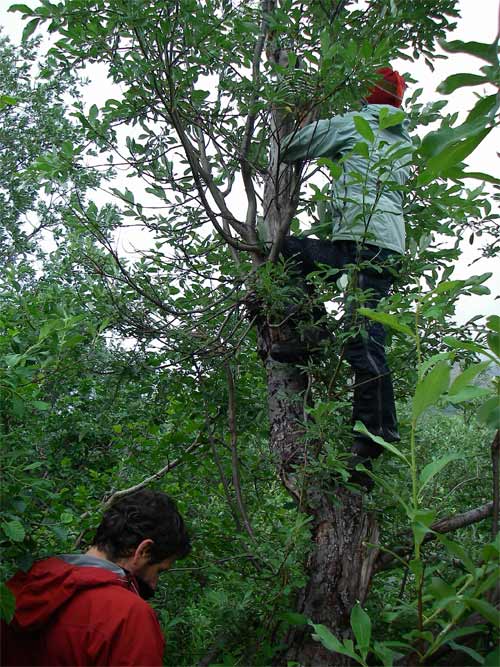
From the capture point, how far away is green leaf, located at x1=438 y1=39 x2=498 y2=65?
830mm

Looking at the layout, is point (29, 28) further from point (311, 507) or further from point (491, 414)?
point (491, 414)

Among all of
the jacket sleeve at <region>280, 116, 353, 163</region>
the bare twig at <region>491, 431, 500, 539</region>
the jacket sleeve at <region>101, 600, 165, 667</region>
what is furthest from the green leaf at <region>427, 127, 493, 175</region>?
the jacket sleeve at <region>280, 116, 353, 163</region>

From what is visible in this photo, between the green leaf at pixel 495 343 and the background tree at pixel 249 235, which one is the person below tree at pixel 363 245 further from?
the green leaf at pixel 495 343

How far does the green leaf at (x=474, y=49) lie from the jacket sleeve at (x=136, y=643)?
158 cm

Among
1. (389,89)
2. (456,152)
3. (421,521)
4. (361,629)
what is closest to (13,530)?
(361,629)

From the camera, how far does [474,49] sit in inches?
33.0

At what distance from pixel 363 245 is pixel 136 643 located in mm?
1555

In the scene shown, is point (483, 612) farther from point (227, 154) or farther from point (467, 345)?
point (227, 154)

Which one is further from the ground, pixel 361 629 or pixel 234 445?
pixel 234 445

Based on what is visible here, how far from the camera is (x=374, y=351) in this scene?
286 centimetres

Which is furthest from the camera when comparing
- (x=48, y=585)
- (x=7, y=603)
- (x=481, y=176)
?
(x=48, y=585)

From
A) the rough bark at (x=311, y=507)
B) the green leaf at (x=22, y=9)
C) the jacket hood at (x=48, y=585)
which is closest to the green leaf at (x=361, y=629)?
the jacket hood at (x=48, y=585)

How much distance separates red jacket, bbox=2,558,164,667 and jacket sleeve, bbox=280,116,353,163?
2119 mm

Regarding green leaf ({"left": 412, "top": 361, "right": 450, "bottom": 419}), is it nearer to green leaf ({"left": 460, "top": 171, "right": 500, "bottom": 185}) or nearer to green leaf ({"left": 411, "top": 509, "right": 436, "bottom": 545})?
green leaf ({"left": 411, "top": 509, "right": 436, "bottom": 545})
